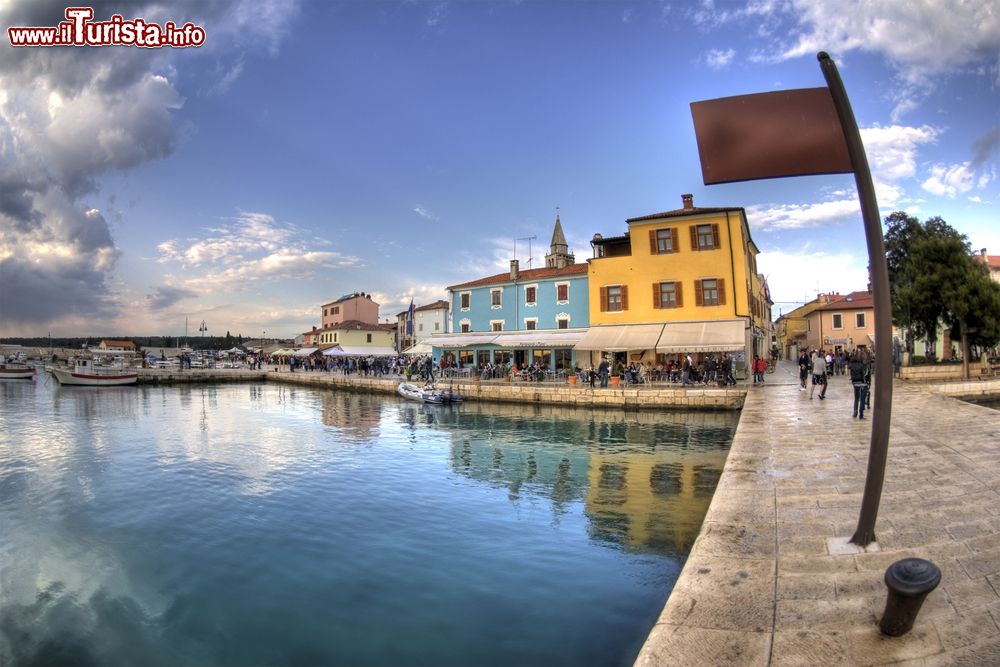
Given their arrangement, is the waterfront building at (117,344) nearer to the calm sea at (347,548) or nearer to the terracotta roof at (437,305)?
the terracotta roof at (437,305)

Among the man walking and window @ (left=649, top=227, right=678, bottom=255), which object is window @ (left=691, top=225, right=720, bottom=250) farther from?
the man walking

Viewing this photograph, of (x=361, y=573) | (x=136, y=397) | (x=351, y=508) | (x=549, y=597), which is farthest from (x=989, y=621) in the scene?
(x=136, y=397)

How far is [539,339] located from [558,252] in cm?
1069

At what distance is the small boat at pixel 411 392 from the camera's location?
95.0 feet

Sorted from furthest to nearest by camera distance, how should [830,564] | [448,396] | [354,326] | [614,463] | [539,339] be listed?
[354,326] → [539,339] → [448,396] → [614,463] → [830,564]

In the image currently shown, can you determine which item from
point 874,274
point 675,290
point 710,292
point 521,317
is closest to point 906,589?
point 874,274

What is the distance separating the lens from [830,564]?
4367 millimetres

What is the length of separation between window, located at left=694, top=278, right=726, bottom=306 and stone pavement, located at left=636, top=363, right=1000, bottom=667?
19.2 m

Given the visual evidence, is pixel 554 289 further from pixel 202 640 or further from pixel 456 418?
pixel 202 640

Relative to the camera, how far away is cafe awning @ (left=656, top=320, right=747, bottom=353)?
82.5ft

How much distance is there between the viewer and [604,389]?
24.9 meters

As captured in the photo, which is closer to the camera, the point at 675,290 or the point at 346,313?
the point at 675,290

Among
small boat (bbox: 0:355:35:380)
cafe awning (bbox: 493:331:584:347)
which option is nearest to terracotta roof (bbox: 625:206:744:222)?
cafe awning (bbox: 493:331:584:347)

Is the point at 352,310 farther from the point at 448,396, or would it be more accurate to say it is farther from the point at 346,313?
the point at 448,396
